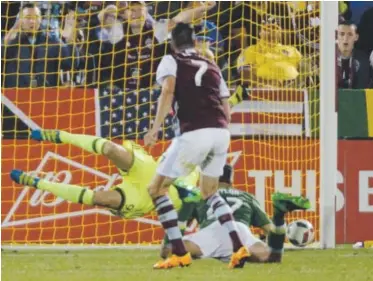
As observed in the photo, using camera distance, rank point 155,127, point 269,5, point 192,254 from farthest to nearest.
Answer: point 269,5, point 192,254, point 155,127

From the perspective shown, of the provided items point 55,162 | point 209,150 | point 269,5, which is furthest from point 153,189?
point 269,5

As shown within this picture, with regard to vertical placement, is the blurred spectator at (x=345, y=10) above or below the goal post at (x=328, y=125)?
above

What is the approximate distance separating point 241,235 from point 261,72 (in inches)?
129

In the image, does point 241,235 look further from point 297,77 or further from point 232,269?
point 297,77

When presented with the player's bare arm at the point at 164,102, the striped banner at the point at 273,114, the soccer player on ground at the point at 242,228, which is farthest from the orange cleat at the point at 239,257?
the striped banner at the point at 273,114

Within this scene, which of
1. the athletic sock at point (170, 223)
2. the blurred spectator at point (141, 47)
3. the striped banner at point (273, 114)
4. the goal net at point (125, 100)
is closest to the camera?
the athletic sock at point (170, 223)

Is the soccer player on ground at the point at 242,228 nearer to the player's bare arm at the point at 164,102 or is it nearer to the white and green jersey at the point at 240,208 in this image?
the white and green jersey at the point at 240,208

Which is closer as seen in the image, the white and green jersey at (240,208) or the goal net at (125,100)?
the white and green jersey at (240,208)

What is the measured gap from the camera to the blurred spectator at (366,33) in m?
14.8

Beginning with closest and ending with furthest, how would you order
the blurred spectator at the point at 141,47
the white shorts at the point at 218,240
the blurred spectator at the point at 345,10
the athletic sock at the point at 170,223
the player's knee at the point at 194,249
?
the athletic sock at the point at 170,223 → the white shorts at the point at 218,240 → the player's knee at the point at 194,249 → the blurred spectator at the point at 141,47 → the blurred spectator at the point at 345,10

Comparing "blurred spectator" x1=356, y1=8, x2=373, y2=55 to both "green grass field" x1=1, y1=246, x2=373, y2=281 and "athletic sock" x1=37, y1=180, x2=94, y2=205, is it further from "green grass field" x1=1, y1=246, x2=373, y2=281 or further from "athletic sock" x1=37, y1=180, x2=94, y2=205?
"athletic sock" x1=37, y1=180, x2=94, y2=205

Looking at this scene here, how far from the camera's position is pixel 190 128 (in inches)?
389

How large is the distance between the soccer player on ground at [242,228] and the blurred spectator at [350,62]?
12.7 feet

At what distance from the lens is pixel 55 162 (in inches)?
504
